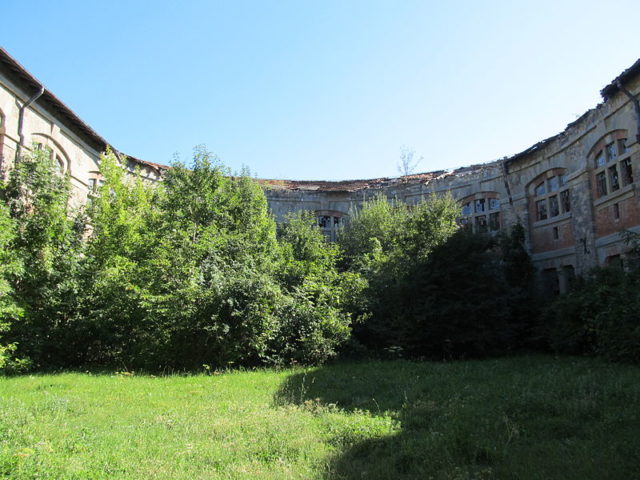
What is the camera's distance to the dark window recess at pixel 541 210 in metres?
22.2

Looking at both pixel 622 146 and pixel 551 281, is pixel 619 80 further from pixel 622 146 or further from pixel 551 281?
pixel 551 281

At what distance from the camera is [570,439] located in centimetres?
591

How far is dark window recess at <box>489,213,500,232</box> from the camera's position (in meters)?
24.9

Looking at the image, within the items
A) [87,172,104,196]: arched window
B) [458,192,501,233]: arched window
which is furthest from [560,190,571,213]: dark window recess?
[87,172,104,196]: arched window

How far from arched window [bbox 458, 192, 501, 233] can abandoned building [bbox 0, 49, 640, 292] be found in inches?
2.2

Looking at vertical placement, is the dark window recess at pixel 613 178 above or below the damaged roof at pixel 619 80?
below

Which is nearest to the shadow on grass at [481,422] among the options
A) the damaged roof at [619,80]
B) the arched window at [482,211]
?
the damaged roof at [619,80]

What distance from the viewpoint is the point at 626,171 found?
16.6 meters

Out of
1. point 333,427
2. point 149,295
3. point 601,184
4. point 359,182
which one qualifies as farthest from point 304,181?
point 333,427

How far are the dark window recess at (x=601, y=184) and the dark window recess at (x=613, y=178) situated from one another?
0.50 m

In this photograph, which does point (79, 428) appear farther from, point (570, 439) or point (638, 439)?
point (638, 439)

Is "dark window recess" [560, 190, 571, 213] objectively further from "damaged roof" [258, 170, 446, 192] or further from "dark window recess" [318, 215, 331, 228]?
"dark window recess" [318, 215, 331, 228]

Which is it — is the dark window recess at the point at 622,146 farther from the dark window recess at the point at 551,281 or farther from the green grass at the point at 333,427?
the green grass at the point at 333,427

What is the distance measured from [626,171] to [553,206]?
5204mm
